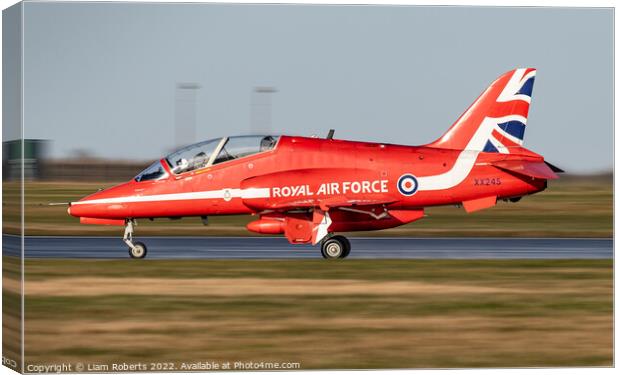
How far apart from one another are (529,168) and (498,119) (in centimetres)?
151

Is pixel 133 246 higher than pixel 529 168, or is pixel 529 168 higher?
pixel 529 168

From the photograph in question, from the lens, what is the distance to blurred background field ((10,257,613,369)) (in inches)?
623

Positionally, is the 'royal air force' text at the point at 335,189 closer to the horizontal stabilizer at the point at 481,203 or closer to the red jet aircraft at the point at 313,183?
the red jet aircraft at the point at 313,183

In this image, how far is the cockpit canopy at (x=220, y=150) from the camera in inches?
1006

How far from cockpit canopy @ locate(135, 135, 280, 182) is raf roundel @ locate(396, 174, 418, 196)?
2.96 meters

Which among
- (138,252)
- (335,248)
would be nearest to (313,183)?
(335,248)

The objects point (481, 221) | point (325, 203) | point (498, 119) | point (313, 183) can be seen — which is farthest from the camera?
point (481, 221)

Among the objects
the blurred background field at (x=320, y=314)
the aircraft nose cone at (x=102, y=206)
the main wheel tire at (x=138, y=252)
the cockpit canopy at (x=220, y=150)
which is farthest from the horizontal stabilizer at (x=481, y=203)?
the aircraft nose cone at (x=102, y=206)

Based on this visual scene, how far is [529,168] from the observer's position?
83.4 feet

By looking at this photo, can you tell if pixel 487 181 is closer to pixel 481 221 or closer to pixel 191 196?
pixel 191 196

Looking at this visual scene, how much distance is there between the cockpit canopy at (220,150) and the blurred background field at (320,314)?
276 cm

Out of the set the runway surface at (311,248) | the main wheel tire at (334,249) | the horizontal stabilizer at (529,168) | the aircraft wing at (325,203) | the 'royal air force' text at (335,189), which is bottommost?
the runway surface at (311,248)

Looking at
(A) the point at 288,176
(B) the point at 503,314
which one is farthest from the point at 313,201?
(B) the point at 503,314

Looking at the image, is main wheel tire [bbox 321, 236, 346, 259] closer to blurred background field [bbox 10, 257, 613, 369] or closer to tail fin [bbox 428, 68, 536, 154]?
blurred background field [bbox 10, 257, 613, 369]
